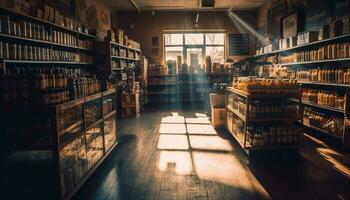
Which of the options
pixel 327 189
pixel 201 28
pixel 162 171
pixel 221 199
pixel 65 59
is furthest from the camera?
pixel 201 28

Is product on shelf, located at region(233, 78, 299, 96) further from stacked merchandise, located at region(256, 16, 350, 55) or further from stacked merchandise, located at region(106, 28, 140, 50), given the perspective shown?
stacked merchandise, located at region(106, 28, 140, 50)

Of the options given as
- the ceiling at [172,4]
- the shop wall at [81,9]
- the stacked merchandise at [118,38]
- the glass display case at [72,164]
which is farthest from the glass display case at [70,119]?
the ceiling at [172,4]

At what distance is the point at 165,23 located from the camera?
1191 cm

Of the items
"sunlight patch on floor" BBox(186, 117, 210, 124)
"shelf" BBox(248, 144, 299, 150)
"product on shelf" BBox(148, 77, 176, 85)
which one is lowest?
"sunlight patch on floor" BBox(186, 117, 210, 124)

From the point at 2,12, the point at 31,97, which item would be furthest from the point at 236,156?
the point at 2,12

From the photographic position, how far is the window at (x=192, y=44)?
40.0 ft

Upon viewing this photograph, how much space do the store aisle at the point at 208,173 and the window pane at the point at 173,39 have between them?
23.8ft

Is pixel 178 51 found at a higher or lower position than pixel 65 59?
higher

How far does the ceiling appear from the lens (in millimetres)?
10344

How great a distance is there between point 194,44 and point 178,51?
742 mm

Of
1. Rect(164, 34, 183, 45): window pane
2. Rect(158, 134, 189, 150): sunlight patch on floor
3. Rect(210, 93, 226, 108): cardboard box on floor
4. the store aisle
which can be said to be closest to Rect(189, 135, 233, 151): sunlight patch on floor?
the store aisle

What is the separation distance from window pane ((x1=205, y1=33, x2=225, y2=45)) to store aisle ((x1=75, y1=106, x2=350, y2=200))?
7.41 meters

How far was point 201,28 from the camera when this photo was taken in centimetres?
1199

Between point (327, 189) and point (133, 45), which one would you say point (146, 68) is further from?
point (327, 189)
